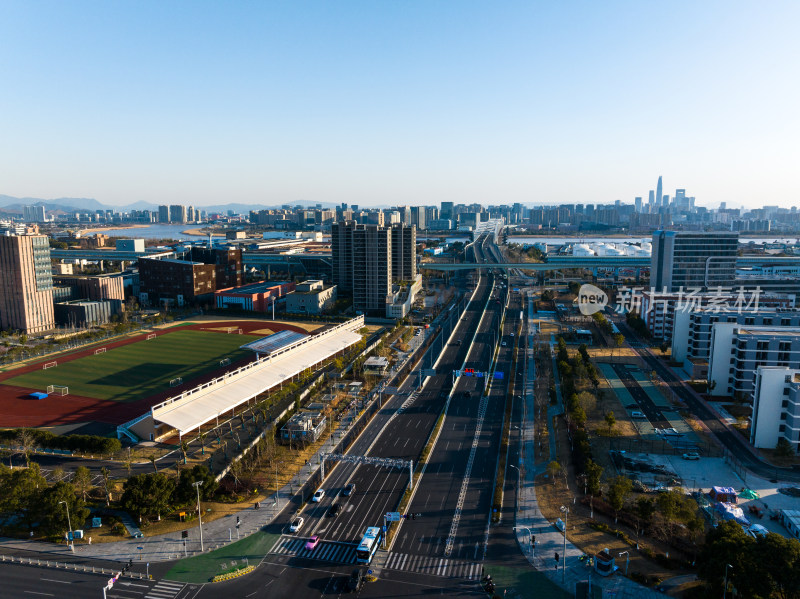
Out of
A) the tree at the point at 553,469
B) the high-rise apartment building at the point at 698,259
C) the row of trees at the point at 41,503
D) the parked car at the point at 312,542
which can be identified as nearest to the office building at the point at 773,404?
the tree at the point at 553,469

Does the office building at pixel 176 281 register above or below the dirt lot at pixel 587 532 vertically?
above

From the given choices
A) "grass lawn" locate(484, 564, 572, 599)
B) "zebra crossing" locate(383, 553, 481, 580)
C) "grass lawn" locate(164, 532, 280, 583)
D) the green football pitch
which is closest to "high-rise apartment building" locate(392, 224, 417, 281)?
the green football pitch

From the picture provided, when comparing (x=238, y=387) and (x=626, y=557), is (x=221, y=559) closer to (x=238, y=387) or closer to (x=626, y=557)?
(x=626, y=557)

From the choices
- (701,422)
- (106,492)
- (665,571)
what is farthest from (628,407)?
(106,492)

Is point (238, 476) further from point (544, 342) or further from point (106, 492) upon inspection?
point (544, 342)

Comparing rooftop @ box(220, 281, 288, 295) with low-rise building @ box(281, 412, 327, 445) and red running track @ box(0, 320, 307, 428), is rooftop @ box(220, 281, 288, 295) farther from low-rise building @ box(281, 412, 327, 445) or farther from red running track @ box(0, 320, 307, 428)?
low-rise building @ box(281, 412, 327, 445)

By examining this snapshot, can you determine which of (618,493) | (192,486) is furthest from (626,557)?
(192,486)

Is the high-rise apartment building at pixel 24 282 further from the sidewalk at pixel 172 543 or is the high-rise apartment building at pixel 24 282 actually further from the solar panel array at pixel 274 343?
the sidewalk at pixel 172 543
